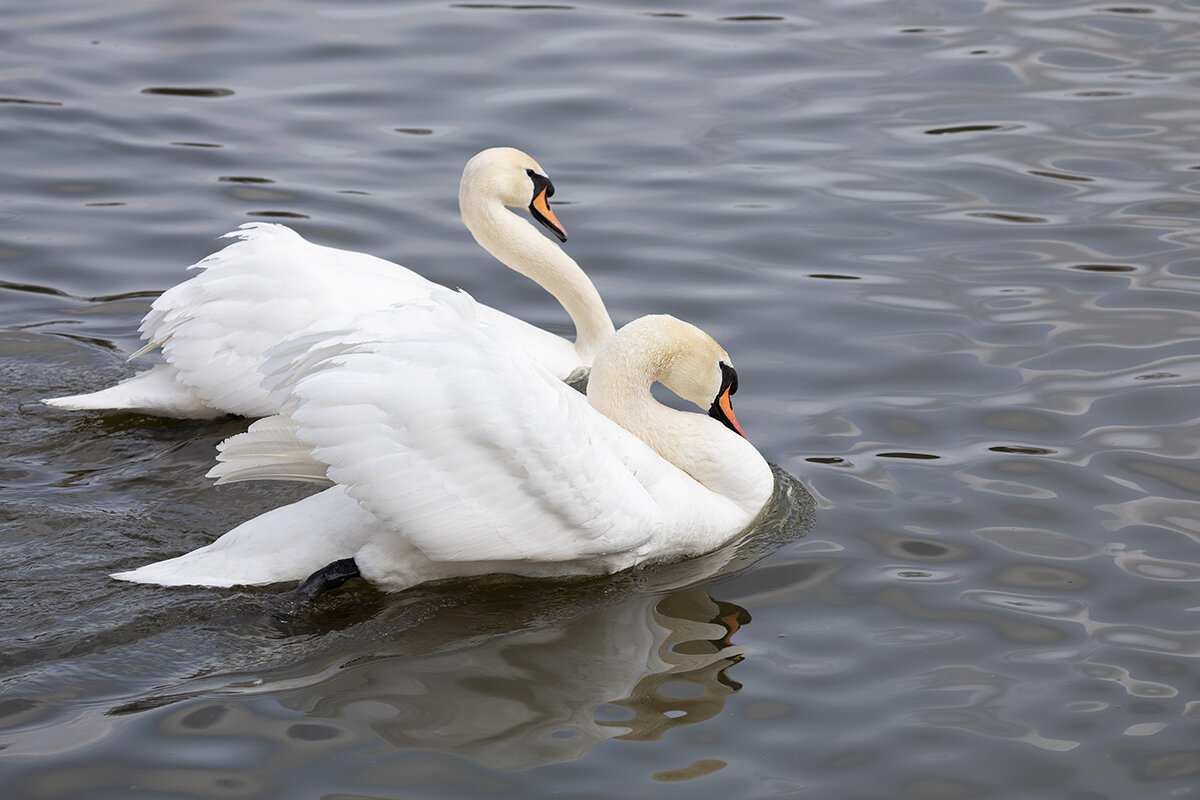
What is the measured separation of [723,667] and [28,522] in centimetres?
278

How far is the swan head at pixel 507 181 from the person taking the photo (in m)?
8.01

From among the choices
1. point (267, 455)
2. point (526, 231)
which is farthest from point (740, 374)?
point (267, 455)

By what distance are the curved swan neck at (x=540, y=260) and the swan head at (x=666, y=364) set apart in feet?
5.49

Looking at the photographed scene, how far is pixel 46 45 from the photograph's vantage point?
40.2 feet

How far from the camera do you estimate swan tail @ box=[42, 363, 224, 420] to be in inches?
269

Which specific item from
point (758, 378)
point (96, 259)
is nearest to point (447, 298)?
point (758, 378)

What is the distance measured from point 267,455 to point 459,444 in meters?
0.81

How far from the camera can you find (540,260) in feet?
26.7

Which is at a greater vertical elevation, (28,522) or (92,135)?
(92,135)

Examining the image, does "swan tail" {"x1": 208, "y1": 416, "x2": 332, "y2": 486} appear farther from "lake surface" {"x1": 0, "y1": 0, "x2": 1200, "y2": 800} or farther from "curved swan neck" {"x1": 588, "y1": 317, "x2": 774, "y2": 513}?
"curved swan neck" {"x1": 588, "y1": 317, "x2": 774, "y2": 513}

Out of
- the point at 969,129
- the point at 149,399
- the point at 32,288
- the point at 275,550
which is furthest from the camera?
the point at 969,129

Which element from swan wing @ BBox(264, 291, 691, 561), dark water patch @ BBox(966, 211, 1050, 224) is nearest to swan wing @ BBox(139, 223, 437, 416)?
swan wing @ BBox(264, 291, 691, 561)

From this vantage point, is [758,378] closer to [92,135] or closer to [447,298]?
[447,298]

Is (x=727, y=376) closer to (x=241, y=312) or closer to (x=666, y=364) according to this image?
(x=666, y=364)
